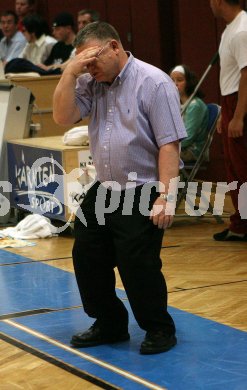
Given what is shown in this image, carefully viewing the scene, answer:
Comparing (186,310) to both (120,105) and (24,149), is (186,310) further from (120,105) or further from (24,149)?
(24,149)

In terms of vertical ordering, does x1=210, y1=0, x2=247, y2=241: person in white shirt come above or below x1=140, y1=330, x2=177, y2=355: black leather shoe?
above

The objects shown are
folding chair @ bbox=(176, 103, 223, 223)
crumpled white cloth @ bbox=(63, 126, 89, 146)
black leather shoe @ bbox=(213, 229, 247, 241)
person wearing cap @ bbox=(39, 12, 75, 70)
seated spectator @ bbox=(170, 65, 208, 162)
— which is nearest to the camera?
black leather shoe @ bbox=(213, 229, 247, 241)

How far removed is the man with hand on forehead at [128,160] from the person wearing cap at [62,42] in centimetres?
595

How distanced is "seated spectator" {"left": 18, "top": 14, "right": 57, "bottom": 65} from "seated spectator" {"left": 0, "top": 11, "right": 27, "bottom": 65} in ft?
2.20

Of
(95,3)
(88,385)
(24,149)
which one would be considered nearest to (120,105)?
(88,385)

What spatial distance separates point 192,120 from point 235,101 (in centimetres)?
113

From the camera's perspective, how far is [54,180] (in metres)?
7.52

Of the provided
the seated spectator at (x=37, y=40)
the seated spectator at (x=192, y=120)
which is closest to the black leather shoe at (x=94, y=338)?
the seated spectator at (x=192, y=120)

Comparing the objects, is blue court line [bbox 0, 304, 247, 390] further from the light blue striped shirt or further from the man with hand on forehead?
the light blue striped shirt

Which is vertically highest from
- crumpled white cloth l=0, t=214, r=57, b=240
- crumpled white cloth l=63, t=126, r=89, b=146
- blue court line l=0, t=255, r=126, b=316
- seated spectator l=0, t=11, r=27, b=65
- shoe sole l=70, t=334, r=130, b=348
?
seated spectator l=0, t=11, r=27, b=65

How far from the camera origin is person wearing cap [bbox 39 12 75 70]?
10305mm

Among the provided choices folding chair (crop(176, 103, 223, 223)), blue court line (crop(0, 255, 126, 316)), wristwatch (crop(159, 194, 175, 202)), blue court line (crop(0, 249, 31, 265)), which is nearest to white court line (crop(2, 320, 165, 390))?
blue court line (crop(0, 255, 126, 316))

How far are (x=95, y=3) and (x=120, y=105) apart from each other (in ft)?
25.4

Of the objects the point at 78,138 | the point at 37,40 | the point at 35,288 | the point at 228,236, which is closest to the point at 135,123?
the point at 35,288
